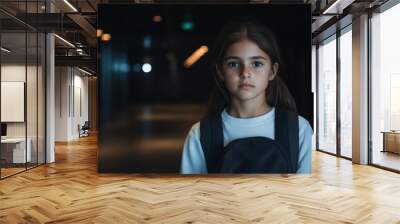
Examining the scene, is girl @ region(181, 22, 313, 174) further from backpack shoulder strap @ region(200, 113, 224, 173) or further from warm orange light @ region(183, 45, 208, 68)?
warm orange light @ region(183, 45, 208, 68)

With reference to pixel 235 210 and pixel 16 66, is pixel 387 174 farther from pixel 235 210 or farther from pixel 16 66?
pixel 16 66

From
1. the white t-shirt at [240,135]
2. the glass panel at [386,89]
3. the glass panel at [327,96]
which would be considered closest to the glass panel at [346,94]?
the glass panel at [327,96]

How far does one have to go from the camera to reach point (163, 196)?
5246mm

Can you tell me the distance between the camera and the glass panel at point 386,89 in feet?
24.0

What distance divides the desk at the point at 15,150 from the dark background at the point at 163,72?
179 centimetres

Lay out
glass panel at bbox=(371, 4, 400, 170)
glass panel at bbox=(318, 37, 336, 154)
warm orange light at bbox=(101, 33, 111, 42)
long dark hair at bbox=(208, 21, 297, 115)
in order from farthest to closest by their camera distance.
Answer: glass panel at bbox=(318, 37, 336, 154) → glass panel at bbox=(371, 4, 400, 170) → warm orange light at bbox=(101, 33, 111, 42) → long dark hair at bbox=(208, 21, 297, 115)

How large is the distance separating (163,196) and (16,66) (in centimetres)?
409

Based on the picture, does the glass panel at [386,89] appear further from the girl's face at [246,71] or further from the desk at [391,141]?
the girl's face at [246,71]

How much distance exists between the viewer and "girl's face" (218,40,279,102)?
255 inches

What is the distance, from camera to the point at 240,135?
648cm

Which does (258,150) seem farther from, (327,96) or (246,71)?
(327,96)

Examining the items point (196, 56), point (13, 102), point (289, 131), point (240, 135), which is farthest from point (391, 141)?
point (13, 102)

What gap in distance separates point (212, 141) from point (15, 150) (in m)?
3.82

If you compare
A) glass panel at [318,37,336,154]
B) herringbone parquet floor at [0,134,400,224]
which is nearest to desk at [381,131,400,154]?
herringbone parquet floor at [0,134,400,224]
